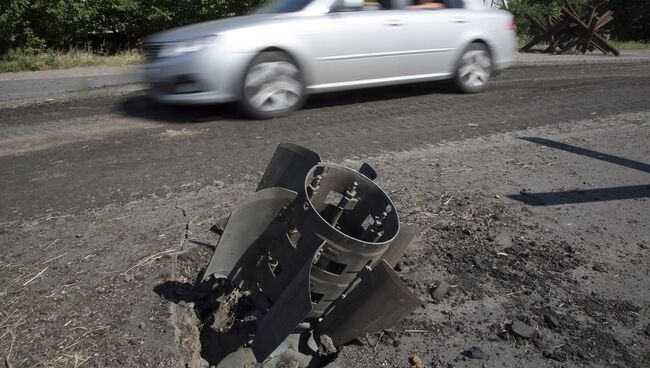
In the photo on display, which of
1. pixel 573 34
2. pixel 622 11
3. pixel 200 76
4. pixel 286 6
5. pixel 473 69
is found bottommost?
pixel 622 11

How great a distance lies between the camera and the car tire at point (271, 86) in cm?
699

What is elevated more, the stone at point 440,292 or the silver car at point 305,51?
the silver car at point 305,51

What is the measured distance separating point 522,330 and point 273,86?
4846 mm

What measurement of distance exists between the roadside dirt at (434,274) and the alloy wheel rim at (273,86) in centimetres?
214

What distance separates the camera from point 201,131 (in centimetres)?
656

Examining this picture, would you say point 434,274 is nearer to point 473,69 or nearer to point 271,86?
point 271,86

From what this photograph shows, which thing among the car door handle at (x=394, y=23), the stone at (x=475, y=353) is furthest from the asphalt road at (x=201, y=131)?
the stone at (x=475, y=353)

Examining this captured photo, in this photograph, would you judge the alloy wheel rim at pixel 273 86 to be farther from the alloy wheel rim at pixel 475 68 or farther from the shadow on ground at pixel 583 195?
the shadow on ground at pixel 583 195

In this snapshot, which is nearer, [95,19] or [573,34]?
[95,19]

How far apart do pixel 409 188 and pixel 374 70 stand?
3454mm

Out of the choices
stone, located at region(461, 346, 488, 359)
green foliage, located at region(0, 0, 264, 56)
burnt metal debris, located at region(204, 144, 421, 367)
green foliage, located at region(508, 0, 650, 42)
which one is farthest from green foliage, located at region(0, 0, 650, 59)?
green foliage, located at region(508, 0, 650, 42)

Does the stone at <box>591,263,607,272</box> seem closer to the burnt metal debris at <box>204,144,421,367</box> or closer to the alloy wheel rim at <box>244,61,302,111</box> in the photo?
the burnt metal debris at <box>204,144,421,367</box>

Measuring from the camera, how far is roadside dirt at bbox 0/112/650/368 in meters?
2.94

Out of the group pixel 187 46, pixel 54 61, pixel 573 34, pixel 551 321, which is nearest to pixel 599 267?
pixel 551 321
